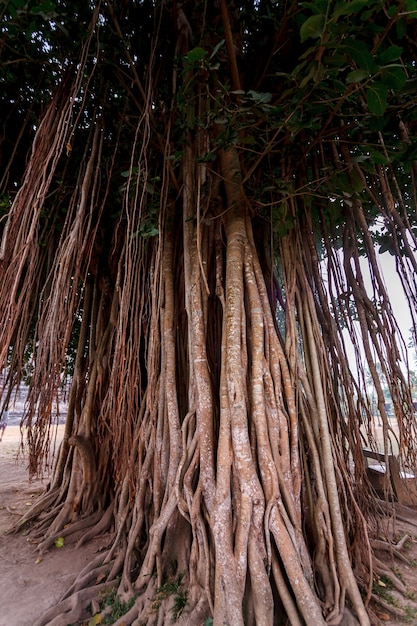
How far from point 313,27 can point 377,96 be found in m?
0.34

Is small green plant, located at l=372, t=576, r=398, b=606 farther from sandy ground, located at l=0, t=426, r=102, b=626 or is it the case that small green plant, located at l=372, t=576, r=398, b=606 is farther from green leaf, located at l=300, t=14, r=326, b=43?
green leaf, located at l=300, t=14, r=326, b=43

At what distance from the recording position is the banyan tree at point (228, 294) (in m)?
1.45

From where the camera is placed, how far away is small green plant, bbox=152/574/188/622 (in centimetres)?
149

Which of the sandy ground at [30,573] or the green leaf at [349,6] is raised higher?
the green leaf at [349,6]

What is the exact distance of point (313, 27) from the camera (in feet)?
3.57

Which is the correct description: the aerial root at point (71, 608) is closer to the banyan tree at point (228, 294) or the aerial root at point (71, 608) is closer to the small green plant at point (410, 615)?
the banyan tree at point (228, 294)

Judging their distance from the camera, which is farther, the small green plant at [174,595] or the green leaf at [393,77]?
the small green plant at [174,595]

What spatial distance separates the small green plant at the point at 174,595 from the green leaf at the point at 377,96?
7.58ft

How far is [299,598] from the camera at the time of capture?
4.42 ft

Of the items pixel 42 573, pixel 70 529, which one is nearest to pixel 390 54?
pixel 42 573

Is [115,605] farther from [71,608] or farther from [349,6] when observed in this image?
[349,6]

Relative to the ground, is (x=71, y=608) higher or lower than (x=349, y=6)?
lower

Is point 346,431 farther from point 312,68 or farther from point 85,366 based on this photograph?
point 85,366

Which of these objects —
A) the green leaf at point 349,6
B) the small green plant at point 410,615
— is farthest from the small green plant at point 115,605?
the green leaf at point 349,6
